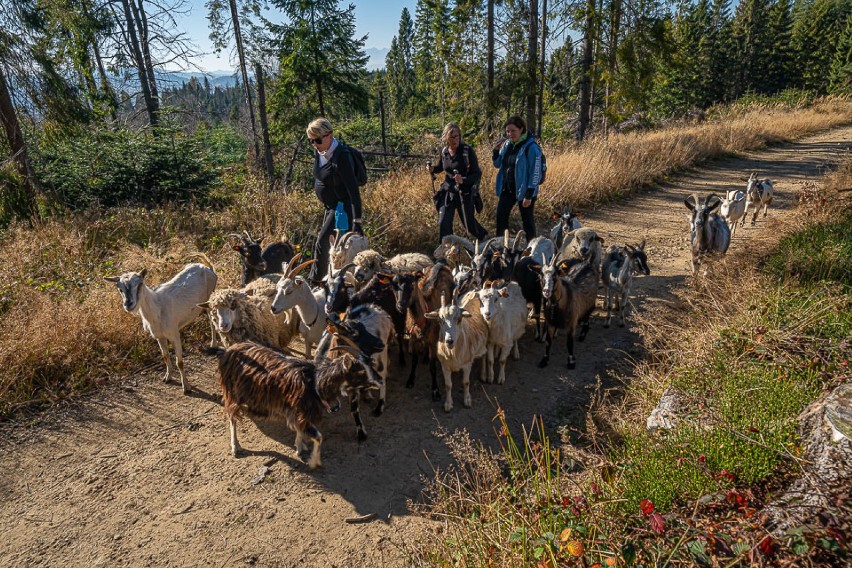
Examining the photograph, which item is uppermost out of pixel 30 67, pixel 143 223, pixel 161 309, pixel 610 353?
pixel 30 67

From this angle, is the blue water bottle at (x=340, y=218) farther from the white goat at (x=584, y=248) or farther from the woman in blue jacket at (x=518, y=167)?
the white goat at (x=584, y=248)

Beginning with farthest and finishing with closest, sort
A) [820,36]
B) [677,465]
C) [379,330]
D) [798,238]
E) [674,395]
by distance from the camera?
1. [820,36]
2. [798,238]
3. [379,330]
4. [674,395]
5. [677,465]

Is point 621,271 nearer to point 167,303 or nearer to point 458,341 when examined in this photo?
point 458,341

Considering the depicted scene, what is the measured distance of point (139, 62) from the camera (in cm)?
1390

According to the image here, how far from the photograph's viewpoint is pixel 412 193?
10086 mm

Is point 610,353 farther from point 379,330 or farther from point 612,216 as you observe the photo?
point 612,216

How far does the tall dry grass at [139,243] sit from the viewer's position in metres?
5.36

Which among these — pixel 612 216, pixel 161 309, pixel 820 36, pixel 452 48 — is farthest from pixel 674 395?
pixel 820 36

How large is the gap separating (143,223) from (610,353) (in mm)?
8235

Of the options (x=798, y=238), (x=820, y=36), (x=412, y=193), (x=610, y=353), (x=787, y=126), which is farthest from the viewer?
(x=820, y=36)

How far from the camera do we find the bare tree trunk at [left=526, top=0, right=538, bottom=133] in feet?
39.0

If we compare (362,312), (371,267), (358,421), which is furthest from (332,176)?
(358,421)

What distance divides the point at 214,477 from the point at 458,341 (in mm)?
2697

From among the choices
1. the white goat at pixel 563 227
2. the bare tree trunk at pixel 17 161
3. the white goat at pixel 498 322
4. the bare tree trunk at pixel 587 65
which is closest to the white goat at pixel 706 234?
the white goat at pixel 563 227
